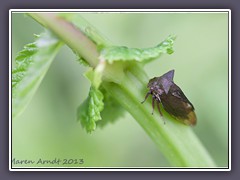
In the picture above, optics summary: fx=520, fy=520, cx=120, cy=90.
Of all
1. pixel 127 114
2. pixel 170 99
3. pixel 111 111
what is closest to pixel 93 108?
pixel 170 99

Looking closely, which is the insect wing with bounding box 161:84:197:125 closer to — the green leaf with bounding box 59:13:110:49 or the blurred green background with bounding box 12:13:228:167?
the green leaf with bounding box 59:13:110:49

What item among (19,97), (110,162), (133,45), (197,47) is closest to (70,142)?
(110,162)

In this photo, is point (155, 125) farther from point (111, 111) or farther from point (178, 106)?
point (111, 111)

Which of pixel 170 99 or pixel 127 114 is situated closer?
pixel 170 99

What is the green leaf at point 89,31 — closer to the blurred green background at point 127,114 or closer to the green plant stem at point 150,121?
the green plant stem at point 150,121

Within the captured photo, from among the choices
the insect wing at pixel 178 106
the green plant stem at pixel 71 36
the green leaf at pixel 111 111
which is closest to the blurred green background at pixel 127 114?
the green leaf at pixel 111 111
